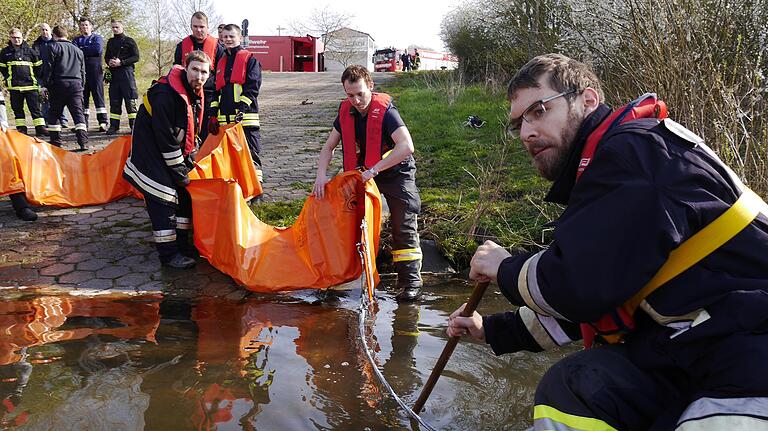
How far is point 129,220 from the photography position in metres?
6.49

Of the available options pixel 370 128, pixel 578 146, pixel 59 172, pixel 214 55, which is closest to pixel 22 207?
pixel 59 172

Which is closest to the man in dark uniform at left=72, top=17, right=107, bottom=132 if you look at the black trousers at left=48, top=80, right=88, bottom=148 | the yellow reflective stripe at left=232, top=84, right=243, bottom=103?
the black trousers at left=48, top=80, right=88, bottom=148

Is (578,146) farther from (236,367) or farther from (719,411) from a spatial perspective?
(236,367)

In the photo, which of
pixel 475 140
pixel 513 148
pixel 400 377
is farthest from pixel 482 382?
pixel 475 140

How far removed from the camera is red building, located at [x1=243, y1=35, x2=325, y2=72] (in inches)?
1390

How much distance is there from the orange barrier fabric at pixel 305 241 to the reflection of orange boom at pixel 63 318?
718 mm

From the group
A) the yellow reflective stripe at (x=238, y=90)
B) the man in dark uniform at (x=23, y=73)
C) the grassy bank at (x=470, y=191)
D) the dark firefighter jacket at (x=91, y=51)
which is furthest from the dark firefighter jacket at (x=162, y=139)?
the dark firefighter jacket at (x=91, y=51)

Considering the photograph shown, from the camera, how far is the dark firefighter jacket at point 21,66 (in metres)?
9.55

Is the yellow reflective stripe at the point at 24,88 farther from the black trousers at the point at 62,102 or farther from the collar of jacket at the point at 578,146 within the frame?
the collar of jacket at the point at 578,146

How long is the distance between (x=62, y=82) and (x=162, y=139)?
5.24 m

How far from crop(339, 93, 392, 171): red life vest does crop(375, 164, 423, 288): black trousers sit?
210mm

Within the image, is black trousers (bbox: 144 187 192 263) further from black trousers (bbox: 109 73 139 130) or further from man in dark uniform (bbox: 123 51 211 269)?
black trousers (bbox: 109 73 139 130)

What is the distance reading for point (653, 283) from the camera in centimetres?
182

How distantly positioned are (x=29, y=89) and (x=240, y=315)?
24.0ft
